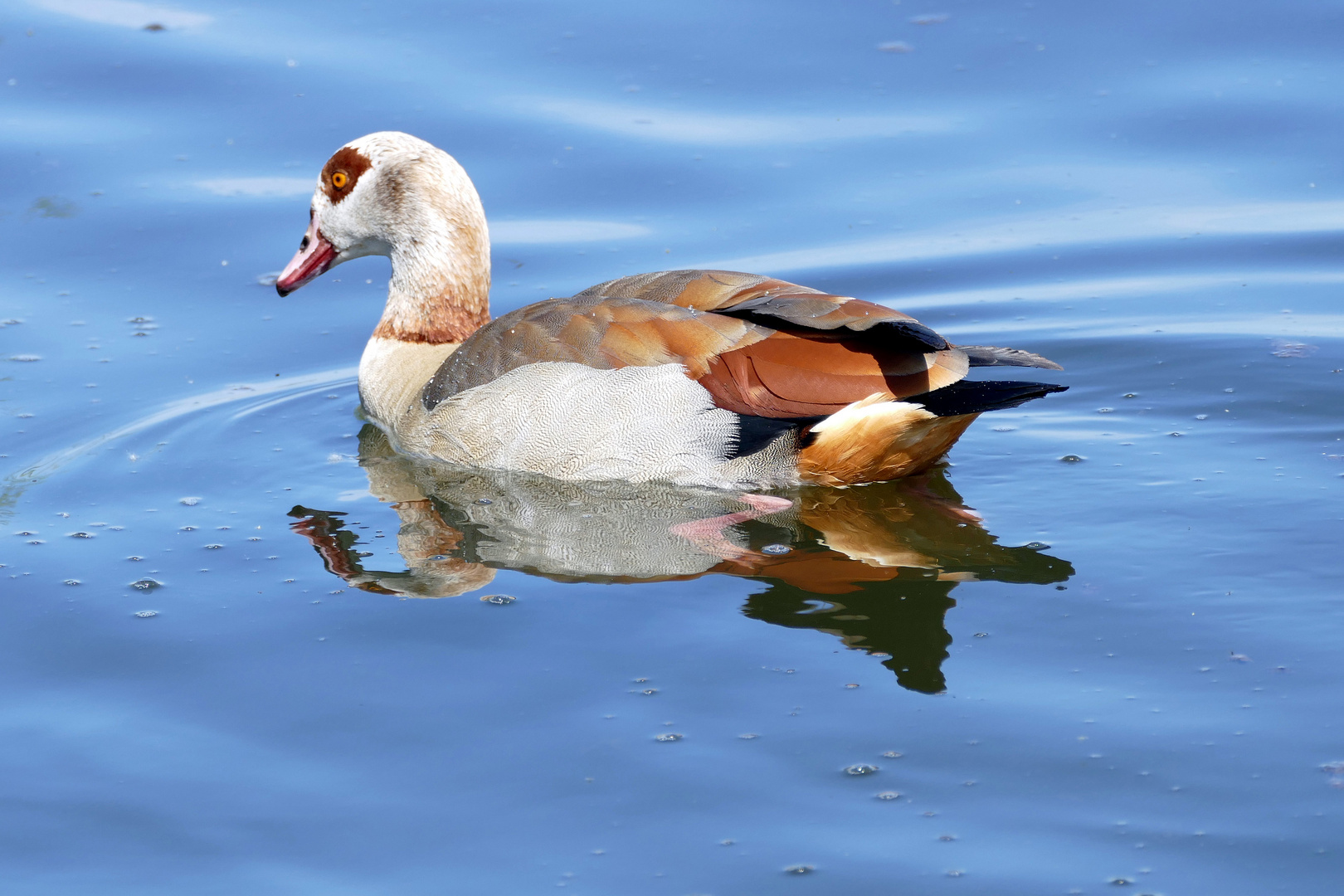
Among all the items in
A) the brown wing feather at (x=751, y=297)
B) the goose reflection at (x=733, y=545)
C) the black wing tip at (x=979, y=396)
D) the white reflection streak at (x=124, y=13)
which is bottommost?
the goose reflection at (x=733, y=545)

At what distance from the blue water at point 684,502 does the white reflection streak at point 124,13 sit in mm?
45

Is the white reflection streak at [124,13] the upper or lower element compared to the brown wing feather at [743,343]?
upper

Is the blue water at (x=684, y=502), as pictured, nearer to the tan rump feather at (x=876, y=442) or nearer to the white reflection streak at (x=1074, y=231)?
the white reflection streak at (x=1074, y=231)

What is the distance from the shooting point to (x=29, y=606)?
570 centimetres

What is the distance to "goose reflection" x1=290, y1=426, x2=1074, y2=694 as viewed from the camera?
17.8 ft

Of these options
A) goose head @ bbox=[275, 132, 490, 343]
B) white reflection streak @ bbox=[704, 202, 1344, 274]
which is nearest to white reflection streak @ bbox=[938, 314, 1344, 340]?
white reflection streak @ bbox=[704, 202, 1344, 274]

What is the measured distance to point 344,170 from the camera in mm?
7641

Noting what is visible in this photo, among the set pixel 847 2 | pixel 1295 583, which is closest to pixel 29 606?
pixel 1295 583

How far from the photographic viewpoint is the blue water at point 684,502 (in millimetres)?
4246

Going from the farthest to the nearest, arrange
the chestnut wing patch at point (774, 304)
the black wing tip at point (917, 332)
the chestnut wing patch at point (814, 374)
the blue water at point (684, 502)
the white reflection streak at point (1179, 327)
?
the white reflection streak at point (1179, 327)
the chestnut wing patch at point (814, 374)
the chestnut wing patch at point (774, 304)
the black wing tip at point (917, 332)
the blue water at point (684, 502)

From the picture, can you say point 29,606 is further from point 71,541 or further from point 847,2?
point 847,2

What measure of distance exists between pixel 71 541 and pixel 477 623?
187cm

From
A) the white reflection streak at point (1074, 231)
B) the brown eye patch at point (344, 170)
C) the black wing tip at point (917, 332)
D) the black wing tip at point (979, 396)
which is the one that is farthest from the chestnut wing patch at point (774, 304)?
the white reflection streak at point (1074, 231)

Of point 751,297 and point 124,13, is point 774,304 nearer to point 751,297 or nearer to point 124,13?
point 751,297
